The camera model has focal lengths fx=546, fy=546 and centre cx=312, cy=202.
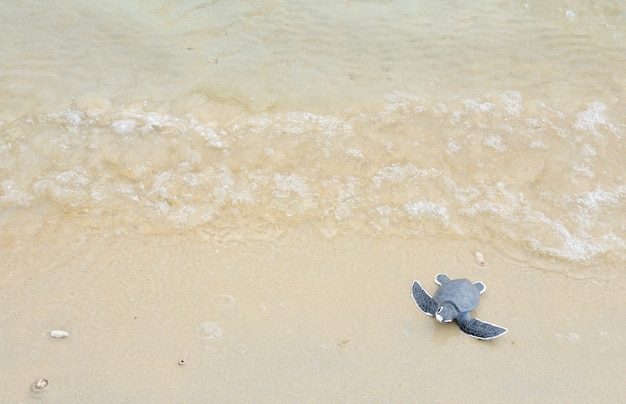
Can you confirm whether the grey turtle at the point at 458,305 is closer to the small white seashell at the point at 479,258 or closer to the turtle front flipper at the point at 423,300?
the turtle front flipper at the point at 423,300

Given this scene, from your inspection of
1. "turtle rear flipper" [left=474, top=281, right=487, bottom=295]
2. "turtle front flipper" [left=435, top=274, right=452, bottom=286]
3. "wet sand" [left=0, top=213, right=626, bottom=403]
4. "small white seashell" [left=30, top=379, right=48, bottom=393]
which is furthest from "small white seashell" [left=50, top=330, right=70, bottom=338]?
"turtle rear flipper" [left=474, top=281, right=487, bottom=295]

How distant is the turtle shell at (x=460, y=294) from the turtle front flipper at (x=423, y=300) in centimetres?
4

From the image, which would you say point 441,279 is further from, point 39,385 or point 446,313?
point 39,385

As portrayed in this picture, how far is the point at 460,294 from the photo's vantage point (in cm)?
318

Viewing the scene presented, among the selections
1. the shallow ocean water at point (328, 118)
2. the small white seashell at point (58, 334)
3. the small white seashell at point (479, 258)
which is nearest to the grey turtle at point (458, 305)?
the small white seashell at point (479, 258)

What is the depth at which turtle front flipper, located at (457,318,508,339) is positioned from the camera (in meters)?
3.13

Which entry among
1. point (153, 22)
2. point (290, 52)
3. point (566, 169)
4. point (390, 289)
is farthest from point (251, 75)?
point (566, 169)

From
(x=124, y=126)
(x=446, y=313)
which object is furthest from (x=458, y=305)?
(x=124, y=126)

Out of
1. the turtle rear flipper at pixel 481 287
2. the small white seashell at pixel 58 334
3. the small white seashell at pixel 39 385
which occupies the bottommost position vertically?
the small white seashell at pixel 39 385

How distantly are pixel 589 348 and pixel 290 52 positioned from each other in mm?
3311

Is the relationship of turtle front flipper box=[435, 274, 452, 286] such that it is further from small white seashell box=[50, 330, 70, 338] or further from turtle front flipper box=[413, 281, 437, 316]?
small white seashell box=[50, 330, 70, 338]

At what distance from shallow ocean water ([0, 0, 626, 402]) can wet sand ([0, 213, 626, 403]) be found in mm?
12

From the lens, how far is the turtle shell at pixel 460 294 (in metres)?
3.13

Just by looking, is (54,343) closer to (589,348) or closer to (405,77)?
(589,348)
